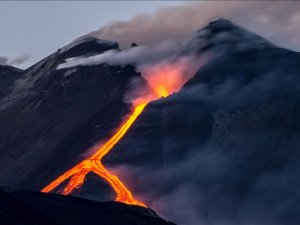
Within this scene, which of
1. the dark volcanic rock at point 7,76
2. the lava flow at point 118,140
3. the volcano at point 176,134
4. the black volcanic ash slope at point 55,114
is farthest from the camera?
the dark volcanic rock at point 7,76

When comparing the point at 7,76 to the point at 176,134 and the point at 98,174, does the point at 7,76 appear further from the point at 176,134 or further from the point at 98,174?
the point at 98,174

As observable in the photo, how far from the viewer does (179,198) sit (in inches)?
4621

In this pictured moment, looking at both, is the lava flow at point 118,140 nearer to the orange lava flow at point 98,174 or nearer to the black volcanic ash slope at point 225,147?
the orange lava flow at point 98,174

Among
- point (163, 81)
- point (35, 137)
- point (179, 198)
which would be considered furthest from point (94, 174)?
point (163, 81)

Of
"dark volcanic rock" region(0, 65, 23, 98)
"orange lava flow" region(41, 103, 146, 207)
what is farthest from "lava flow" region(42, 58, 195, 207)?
"dark volcanic rock" region(0, 65, 23, 98)

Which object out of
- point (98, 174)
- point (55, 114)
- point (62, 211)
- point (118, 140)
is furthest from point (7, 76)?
point (62, 211)

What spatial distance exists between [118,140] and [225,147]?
16887 mm

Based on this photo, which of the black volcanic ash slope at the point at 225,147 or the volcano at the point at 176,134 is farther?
the volcano at the point at 176,134

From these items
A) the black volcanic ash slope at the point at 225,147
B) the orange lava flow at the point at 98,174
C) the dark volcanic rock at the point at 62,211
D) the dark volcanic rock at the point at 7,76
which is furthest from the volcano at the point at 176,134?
the dark volcanic rock at the point at 62,211

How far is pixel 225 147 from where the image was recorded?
13212cm

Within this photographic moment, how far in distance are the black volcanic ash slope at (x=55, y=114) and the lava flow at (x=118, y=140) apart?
1677mm

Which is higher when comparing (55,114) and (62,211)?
(55,114)

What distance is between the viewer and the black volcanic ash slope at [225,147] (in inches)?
4555

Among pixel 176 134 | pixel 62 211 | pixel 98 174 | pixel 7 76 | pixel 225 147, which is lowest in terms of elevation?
pixel 62 211
